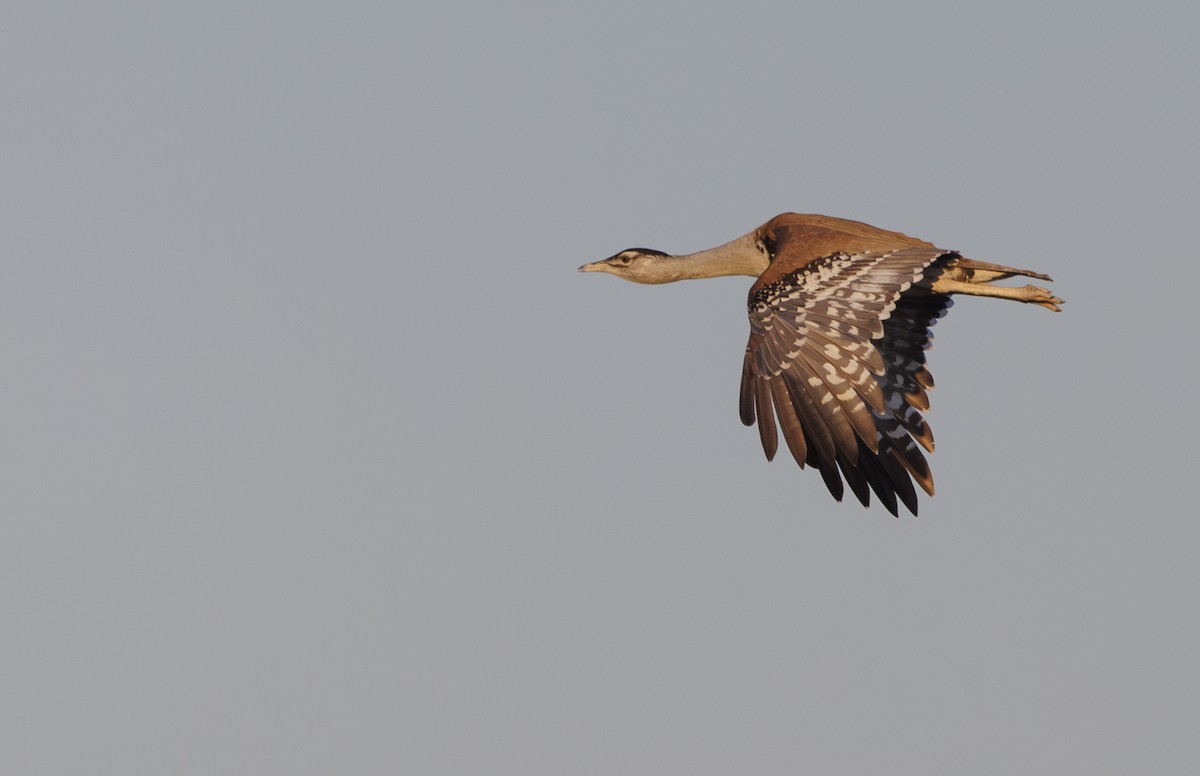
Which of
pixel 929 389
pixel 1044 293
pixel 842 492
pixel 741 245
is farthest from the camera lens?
pixel 741 245

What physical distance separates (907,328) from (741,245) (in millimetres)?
3225

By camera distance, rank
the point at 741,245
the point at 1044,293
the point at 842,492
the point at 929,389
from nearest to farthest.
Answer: the point at 842,492 → the point at 929,389 → the point at 1044,293 → the point at 741,245

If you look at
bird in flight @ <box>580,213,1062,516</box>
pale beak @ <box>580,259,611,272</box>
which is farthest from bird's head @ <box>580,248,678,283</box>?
bird in flight @ <box>580,213,1062,516</box>

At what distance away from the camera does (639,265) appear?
2622 centimetres

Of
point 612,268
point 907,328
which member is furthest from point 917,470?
point 612,268

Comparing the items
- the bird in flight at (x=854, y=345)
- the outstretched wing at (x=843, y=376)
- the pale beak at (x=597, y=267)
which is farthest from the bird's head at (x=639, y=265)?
the outstretched wing at (x=843, y=376)

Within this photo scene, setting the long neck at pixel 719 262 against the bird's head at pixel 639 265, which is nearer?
the long neck at pixel 719 262

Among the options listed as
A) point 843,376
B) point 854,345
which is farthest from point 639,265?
point 843,376

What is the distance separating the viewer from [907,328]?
73.6ft

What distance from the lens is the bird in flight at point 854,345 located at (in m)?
19.9

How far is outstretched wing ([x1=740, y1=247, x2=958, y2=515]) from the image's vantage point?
65.1 ft

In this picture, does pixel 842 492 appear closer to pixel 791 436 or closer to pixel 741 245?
pixel 791 436

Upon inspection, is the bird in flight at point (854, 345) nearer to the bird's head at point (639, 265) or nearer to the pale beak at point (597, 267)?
the bird's head at point (639, 265)

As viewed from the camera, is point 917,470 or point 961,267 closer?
point 917,470
